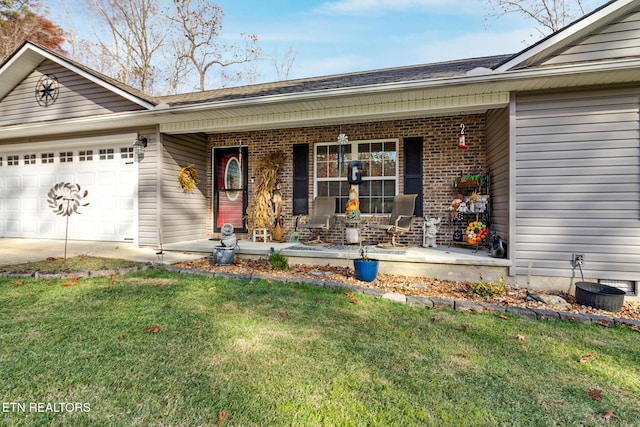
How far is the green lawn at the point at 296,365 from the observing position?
1.71m

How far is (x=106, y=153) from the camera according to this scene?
6969 mm

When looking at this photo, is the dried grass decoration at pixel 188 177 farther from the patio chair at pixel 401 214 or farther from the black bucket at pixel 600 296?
the black bucket at pixel 600 296

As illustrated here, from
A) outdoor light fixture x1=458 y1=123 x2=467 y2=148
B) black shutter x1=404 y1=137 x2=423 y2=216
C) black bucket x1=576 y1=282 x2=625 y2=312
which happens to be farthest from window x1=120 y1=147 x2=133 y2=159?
black bucket x1=576 y1=282 x2=625 y2=312

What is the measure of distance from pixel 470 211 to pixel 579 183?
1.62 m

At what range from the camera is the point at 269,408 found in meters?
1.72

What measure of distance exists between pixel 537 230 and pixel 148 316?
4729mm

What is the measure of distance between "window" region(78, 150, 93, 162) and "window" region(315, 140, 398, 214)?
492 centimetres

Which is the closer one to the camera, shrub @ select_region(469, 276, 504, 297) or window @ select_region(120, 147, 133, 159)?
shrub @ select_region(469, 276, 504, 297)

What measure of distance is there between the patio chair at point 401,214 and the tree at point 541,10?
9.71 m

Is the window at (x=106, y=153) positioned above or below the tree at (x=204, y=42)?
below

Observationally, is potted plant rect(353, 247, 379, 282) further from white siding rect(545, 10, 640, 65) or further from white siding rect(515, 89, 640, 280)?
white siding rect(545, 10, 640, 65)

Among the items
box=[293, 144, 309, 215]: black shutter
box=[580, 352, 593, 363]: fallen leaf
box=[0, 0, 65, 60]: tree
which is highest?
box=[0, 0, 65, 60]: tree

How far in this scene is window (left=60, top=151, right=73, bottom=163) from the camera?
727 cm

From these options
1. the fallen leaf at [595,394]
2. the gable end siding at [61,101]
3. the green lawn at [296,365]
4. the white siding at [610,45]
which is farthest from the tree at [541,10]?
the fallen leaf at [595,394]
